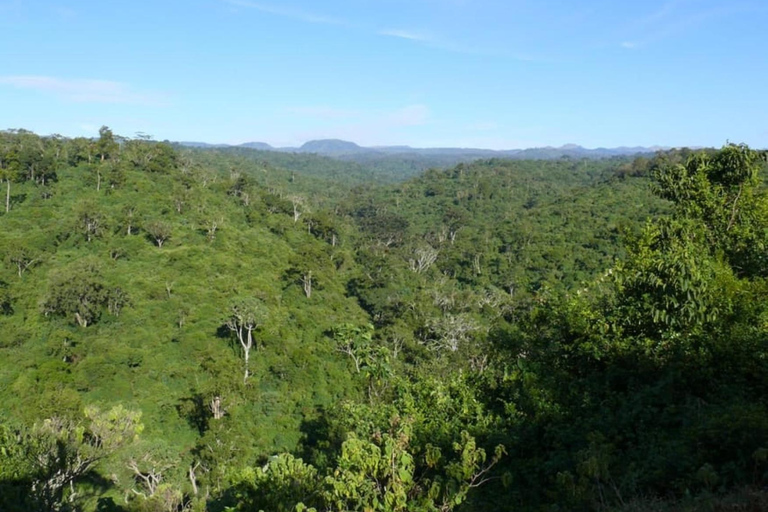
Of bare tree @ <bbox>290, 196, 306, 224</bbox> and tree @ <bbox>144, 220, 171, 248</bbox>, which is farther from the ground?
bare tree @ <bbox>290, 196, 306, 224</bbox>

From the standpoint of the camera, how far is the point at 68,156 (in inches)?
2785

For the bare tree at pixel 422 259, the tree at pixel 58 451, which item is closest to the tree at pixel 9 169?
the tree at pixel 58 451

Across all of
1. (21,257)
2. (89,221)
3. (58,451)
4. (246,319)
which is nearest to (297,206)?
(89,221)

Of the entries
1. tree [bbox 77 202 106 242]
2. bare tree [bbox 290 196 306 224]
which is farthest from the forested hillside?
bare tree [bbox 290 196 306 224]

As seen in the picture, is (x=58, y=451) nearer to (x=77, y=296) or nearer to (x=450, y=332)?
(x=77, y=296)

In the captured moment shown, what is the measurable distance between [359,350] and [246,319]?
987 inches

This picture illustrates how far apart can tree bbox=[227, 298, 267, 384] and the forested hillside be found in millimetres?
262

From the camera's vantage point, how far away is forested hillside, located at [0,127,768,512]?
7.71 metres

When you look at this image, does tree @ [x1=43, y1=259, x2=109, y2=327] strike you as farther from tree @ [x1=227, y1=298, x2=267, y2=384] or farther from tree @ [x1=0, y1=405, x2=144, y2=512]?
tree @ [x1=0, y1=405, x2=144, y2=512]

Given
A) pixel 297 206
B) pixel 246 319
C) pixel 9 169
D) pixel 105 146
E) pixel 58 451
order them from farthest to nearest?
pixel 297 206
pixel 105 146
pixel 9 169
pixel 246 319
pixel 58 451

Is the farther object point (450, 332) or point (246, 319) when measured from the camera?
point (450, 332)

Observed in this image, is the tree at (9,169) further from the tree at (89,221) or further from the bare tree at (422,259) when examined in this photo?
the bare tree at (422,259)

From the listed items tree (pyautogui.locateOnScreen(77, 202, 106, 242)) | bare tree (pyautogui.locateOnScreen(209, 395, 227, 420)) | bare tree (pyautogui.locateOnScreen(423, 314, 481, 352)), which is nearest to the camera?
bare tree (pyautogui.locateOnScreen(209, 395, 227, 420))

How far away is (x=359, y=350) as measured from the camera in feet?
40.0
